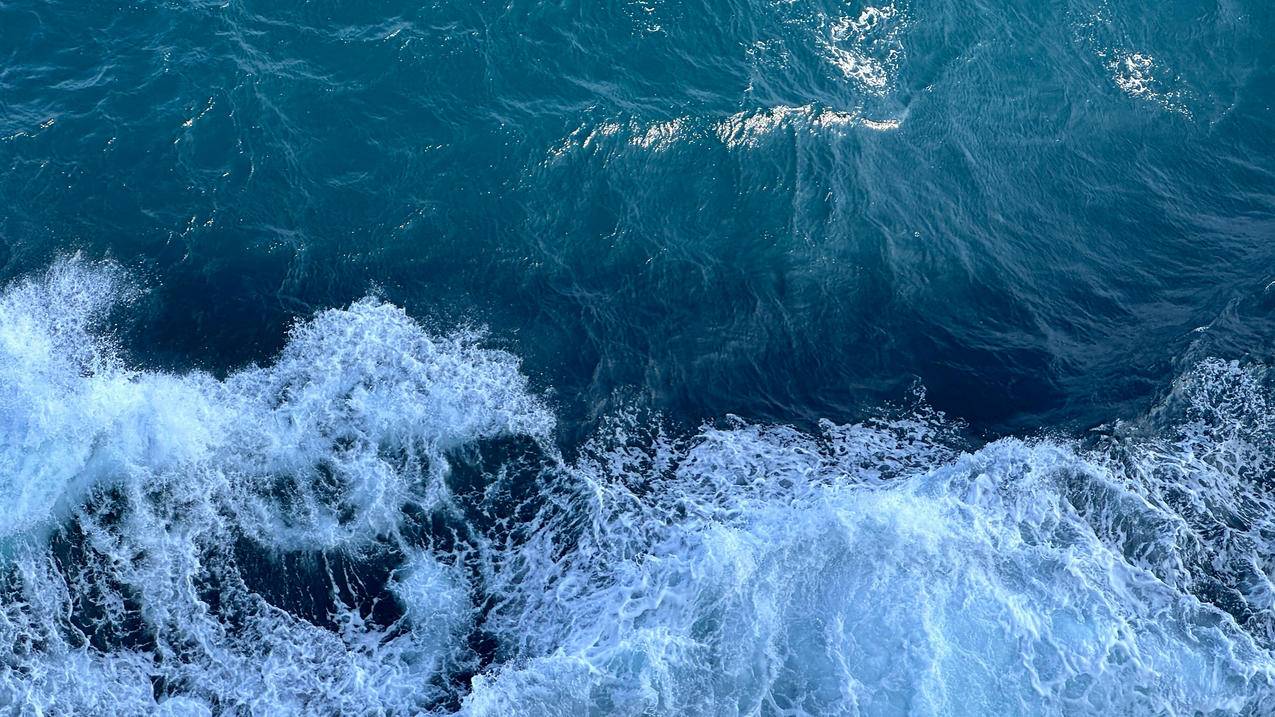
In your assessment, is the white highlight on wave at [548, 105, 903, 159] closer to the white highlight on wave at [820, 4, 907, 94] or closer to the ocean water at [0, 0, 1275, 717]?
the ocean water at [0, 0, 1275, 717]

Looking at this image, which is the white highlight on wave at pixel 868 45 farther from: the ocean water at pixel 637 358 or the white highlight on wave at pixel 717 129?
the white highlight on wave at pixel 717 129

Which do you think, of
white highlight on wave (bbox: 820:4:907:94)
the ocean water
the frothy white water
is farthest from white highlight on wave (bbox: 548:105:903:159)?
the frothy white water

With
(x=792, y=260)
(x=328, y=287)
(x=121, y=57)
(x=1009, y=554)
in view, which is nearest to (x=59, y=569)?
(x=328, y=287)

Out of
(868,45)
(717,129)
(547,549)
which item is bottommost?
(547,549)

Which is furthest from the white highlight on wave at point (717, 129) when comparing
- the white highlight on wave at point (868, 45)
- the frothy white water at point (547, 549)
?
the frothy white water at point (547, 549)

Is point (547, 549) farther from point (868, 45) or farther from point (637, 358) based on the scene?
point (868, 45)

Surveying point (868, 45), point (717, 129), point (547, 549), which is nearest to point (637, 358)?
point (547, 549)
